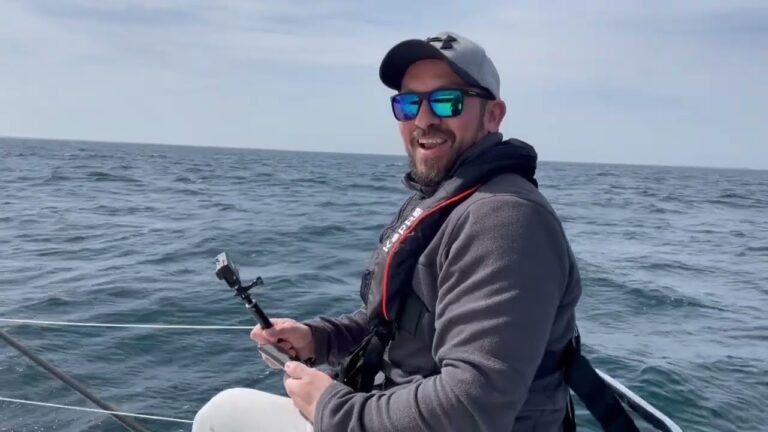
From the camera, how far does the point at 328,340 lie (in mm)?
2859

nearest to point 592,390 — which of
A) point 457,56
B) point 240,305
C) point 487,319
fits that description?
point 487,319

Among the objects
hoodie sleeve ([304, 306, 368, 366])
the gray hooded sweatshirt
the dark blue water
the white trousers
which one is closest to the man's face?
the gray hooded sweatshirt

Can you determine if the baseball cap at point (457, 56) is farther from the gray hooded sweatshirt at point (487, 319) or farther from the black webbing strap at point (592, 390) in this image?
the black webbing strap at point (592, 390)

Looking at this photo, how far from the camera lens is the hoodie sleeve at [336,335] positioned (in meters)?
2.84

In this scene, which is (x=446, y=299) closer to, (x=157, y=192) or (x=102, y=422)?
(x=102, y=422)

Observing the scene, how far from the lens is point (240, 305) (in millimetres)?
7434

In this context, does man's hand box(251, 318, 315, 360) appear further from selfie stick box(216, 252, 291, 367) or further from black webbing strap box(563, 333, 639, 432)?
black webbing strap box(563, 333, 639, 432)

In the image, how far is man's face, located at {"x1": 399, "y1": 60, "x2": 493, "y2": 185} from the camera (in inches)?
88.1

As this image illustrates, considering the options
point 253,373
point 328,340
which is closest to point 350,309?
point 253,373

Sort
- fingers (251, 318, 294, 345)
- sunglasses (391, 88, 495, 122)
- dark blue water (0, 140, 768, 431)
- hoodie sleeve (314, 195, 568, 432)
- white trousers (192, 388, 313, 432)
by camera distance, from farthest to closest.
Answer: dark blue water (0, 140, 768, 431)
fingers (251, 318, 294, 345)
white trousers (192, 388, 313, 432)
sunglasses (391, 88, 495, 122)
hoodie sleeve (314, 195, 568, 432)

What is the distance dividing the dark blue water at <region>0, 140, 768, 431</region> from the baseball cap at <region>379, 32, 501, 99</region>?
339 cm

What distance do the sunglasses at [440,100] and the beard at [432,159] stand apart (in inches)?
2.4

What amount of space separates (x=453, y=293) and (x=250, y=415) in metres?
1.10

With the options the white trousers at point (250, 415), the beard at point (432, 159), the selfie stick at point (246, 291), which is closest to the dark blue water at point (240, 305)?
the white trousers at point (250, 415)
